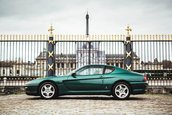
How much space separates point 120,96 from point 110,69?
3.04 feet

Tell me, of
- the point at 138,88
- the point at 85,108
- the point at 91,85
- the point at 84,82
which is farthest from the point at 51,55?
the point at 85,108

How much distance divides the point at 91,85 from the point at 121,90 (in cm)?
96

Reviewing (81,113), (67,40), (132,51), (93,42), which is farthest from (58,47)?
(81,113)

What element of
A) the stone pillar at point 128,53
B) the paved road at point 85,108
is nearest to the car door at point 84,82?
the paved road at point 85,108

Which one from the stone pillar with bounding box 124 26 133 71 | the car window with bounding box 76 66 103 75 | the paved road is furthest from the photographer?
the stone pillar with bounding box 124 26 133 71

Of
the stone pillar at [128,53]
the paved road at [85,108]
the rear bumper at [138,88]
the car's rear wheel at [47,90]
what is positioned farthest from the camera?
the stone pillar at [128,53]

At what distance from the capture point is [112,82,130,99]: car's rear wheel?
8.74 m

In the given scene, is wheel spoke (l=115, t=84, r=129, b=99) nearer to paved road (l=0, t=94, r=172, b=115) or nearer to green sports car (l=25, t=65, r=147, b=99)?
green sports car (l=25, t=65, r=147, b=99)

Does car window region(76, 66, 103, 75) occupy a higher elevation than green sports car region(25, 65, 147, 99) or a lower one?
Result: higher

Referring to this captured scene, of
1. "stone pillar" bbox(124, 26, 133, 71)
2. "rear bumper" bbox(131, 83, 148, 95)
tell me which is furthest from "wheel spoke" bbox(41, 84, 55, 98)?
"stone pillar" bbox(124, 26, 133, 71)

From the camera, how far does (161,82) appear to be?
44.1 ft

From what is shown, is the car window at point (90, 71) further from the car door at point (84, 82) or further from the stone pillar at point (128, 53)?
the stone pillar at point (128, 53)

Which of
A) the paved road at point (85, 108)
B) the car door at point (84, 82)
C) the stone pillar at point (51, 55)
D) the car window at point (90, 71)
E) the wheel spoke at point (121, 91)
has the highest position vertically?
the stone pillar at point (51, 55)

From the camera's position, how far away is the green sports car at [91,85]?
873 centimetres
